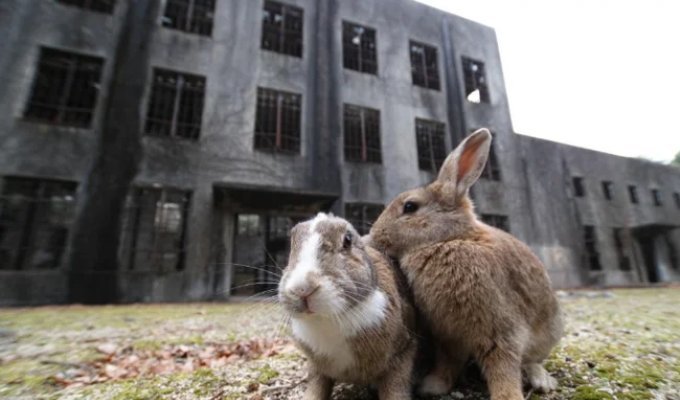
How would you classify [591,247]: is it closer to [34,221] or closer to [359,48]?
[359,48]

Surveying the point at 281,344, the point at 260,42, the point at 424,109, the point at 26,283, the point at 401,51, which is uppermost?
the point at 401,51

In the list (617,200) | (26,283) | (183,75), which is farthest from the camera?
(617,200)

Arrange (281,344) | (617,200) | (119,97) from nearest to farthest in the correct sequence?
(281,344) < (119,97) < (617,200)

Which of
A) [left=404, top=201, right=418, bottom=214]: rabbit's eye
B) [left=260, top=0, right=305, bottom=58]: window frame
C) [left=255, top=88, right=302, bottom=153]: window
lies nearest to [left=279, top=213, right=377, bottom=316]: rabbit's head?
[left=404, top=201, right=418, bottom=214]: rabbit's eye

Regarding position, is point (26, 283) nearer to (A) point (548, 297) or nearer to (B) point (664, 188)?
(A) point (548, 297)

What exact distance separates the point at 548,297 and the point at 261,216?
983 cm

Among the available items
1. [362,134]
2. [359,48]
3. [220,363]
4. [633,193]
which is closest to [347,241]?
[220,363]

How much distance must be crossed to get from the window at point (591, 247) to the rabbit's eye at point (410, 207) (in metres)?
19.9

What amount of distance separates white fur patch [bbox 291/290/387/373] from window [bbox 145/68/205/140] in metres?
10.2

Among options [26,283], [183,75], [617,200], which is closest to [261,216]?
[183,75]

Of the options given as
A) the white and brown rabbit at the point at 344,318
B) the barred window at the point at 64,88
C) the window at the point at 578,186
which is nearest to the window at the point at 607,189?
the window at the point at 578,186

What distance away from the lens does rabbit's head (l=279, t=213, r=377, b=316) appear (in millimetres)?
1339

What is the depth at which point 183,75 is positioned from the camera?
1079cm

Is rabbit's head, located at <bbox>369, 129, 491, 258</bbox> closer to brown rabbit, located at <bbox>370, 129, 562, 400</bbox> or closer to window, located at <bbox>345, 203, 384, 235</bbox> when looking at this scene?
brown rabbit, located at <bbox>370, 129, 562, 400</bbox>
